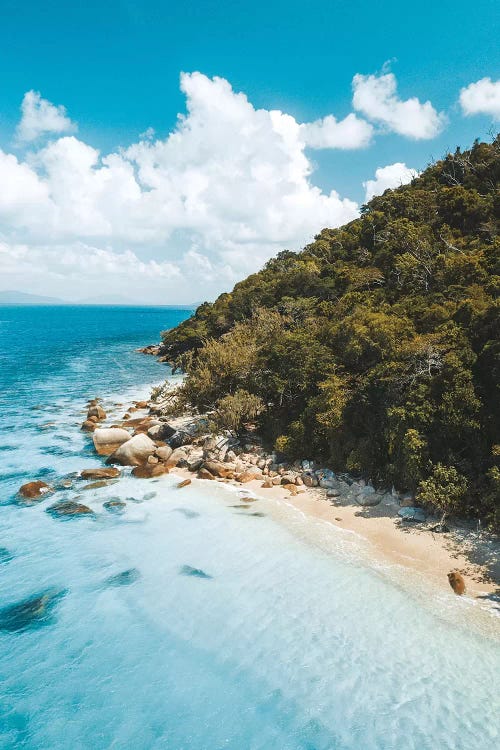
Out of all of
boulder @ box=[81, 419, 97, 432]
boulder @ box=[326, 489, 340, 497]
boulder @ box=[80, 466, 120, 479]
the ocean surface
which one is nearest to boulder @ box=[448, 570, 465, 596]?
the ocean surface

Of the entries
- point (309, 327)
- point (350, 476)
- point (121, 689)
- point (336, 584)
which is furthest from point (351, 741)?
point (309, 327)

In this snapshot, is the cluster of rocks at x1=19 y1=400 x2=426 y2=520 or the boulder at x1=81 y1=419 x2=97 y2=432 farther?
the boulder at x1=81 y1=419 x2=97 y2=432

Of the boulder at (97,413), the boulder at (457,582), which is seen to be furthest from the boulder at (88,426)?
the boulder at (457,582)

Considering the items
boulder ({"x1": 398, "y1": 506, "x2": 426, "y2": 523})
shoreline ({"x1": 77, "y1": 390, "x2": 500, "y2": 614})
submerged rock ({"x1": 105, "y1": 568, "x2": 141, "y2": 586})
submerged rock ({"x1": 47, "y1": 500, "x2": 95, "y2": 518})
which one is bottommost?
submerged rock ({"x1": 105, "y1": 568, "x2": 141, "y2": 586})

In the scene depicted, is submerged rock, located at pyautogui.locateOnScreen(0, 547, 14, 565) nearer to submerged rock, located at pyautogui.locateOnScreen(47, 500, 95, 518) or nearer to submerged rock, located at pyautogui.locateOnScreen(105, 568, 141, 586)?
submerged rock, located at pyautogui.locateOnScreen(47, 500, 95, 518)

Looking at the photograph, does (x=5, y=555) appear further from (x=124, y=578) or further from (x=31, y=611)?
(x=124, y=578)

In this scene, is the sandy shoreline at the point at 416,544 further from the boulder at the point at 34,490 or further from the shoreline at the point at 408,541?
the boulder at the point at 34,490

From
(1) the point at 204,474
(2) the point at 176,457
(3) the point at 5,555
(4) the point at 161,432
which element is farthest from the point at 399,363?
(3) the point at 5,555

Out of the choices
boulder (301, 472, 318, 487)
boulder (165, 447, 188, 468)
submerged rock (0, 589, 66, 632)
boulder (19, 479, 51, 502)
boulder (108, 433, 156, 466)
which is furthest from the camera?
boulder (108, 433, 156, 466)

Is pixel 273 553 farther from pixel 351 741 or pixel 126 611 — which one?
pixel 351 741
